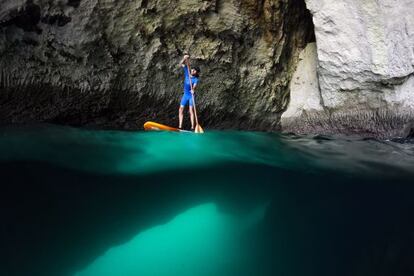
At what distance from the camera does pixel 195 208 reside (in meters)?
4.51

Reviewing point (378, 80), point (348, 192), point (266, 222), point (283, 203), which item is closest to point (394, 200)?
point (348, 192)

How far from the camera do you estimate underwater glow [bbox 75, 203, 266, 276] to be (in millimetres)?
3301

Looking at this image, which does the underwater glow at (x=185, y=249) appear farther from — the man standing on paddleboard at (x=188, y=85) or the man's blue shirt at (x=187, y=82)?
the man's blue shirt at (x=187, y=82)

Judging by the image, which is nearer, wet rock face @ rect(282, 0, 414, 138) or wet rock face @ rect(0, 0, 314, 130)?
wet rock face @ rect(0, 0, 314, 130)

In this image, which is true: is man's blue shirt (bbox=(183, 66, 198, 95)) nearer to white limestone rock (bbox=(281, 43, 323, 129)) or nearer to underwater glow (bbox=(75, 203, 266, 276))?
white limestone rock (bbox=(281, 43, 323, 129))

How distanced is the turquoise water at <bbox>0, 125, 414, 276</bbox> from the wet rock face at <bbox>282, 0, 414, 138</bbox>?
5.61 feet

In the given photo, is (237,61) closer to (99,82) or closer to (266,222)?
(99,82)

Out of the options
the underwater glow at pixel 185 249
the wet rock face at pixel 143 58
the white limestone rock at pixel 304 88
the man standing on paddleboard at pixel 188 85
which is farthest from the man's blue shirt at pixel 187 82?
the underwater glow at pixel 185 249

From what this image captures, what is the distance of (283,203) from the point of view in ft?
15.9

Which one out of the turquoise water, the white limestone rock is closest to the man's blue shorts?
the turquoise water

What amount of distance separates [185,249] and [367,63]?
688cm

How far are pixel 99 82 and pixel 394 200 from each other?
602 cm

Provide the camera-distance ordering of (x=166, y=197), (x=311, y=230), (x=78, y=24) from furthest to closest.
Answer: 1. (x=78, y=24)
2. (x=166, y=197)
3. (x=311, y=230)

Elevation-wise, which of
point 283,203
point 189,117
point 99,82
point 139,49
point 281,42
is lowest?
point 283,203
